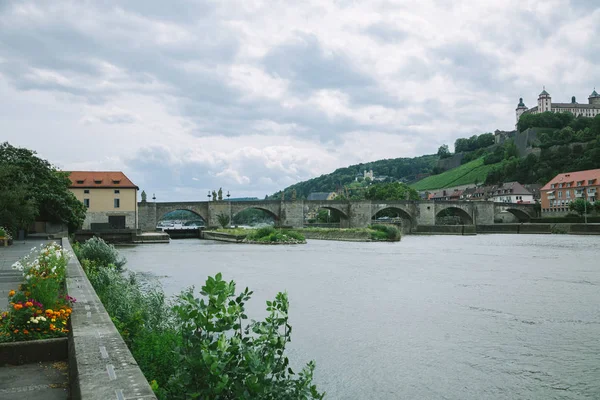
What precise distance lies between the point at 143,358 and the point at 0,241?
2083cm

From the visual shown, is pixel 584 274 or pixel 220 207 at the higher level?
pixel 220 207

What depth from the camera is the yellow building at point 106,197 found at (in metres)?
59.0

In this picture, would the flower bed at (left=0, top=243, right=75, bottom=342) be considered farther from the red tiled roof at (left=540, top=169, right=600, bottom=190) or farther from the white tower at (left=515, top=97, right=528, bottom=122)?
the white tower at (left=515, top=97, right=528, bottom=122)

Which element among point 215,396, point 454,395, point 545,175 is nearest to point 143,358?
point 215,396

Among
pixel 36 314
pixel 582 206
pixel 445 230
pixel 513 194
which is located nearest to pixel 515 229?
pixel 445 230

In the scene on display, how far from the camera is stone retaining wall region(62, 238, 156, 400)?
378 centimetres

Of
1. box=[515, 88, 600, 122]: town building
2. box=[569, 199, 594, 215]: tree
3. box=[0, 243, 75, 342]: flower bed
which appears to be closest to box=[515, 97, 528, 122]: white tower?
box=[515, 88, 600, 122]: town building

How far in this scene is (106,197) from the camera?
5959cm

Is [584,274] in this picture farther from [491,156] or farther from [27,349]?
[491,156]

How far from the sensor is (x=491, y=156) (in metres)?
136

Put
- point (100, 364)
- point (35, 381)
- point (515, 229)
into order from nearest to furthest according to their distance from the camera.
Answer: point (100, 364)
point (35, 381)
point (515, 229)

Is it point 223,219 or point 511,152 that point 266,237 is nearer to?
point 223,219

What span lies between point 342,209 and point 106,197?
3331 cm

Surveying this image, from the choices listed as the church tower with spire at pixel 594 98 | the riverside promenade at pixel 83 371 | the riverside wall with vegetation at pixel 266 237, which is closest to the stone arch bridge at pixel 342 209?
the riverside wall with vegetation at pixel 266 237
